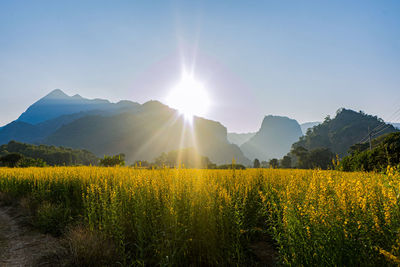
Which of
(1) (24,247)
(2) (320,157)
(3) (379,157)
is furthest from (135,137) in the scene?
(1) (24,247)

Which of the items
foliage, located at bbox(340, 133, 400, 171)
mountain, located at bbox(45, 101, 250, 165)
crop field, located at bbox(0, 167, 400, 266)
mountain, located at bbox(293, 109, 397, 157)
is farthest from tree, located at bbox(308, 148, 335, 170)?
mountain, located at bbox(45, 101, 250, 165)

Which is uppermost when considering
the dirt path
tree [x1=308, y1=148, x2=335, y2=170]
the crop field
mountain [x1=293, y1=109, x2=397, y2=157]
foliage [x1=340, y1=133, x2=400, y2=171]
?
mountain [x1=293, y1=109, x2=397, y2=157]

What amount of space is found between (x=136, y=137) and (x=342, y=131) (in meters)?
125

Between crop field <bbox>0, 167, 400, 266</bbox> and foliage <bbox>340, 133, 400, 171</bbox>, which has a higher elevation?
foliage <bbox>340, 133, 400, 171</bbox>

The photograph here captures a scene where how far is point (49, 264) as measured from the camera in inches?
128

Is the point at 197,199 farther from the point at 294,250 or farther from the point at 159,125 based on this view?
the point at 159,125

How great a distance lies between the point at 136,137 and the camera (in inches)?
5704

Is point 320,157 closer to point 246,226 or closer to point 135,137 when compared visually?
point 246,226

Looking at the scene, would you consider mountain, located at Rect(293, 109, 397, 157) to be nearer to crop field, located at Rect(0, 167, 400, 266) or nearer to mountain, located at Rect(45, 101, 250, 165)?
mountain, located at Rect(45, 101, 250, 165)

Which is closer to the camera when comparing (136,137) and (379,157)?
(379,157)

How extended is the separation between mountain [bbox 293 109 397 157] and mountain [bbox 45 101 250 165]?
73.7 m

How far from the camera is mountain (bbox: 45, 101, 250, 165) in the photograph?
134250 mm

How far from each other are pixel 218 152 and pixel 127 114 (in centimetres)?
8735

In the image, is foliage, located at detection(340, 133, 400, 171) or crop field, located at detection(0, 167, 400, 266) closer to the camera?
crop field, located at detection(0, 167, 400, 266)
